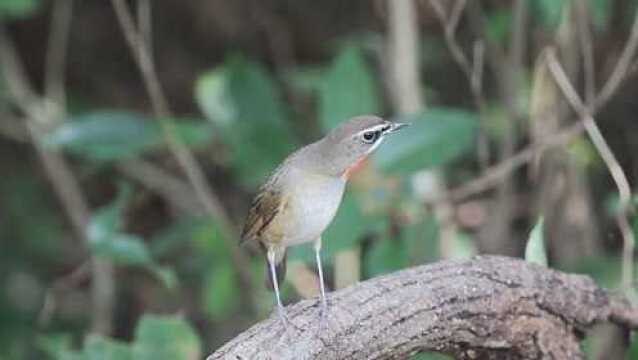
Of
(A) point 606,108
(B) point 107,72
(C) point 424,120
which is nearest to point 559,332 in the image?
(C) point 424,120

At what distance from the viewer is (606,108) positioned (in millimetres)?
5820

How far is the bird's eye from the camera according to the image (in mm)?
3488

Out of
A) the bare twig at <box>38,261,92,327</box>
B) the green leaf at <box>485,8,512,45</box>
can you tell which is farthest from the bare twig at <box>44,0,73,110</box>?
the green leaf at <box>485,8,512,45</box>

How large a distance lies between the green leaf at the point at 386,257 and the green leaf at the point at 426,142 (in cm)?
23

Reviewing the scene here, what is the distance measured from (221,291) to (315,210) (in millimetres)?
1678

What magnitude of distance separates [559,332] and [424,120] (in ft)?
4.08

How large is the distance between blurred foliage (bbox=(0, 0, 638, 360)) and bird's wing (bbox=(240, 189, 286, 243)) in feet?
1.27

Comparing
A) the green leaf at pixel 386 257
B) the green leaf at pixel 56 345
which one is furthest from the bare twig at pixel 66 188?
the green leaf at pixel 386 257

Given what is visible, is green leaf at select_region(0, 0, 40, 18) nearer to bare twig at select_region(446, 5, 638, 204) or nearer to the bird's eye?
bare twig at select_region(446, 5, 638, 204)

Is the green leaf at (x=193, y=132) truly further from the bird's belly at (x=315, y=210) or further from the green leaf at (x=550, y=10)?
the bird's belly at (x=315, y=210)

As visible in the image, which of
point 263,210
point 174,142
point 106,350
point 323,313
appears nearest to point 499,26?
point 174,142

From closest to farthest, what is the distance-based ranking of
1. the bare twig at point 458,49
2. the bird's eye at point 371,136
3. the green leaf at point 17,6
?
the bird's eye at point 371,136 < the bare twig at point 458,49 < the green leaf at point 17,6

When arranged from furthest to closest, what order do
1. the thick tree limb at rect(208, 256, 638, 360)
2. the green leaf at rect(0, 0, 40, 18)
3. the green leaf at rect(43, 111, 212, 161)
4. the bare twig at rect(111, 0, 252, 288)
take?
the green leaf at rect(0, 0, 40, 18), the green leaf at rect(43, 111, 212, 161), the bare twig at rect(111, 0, 252, 288), the thick tree limb at rect(208, 256, 638, 360)

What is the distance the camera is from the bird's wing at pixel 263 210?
3.45 meters
